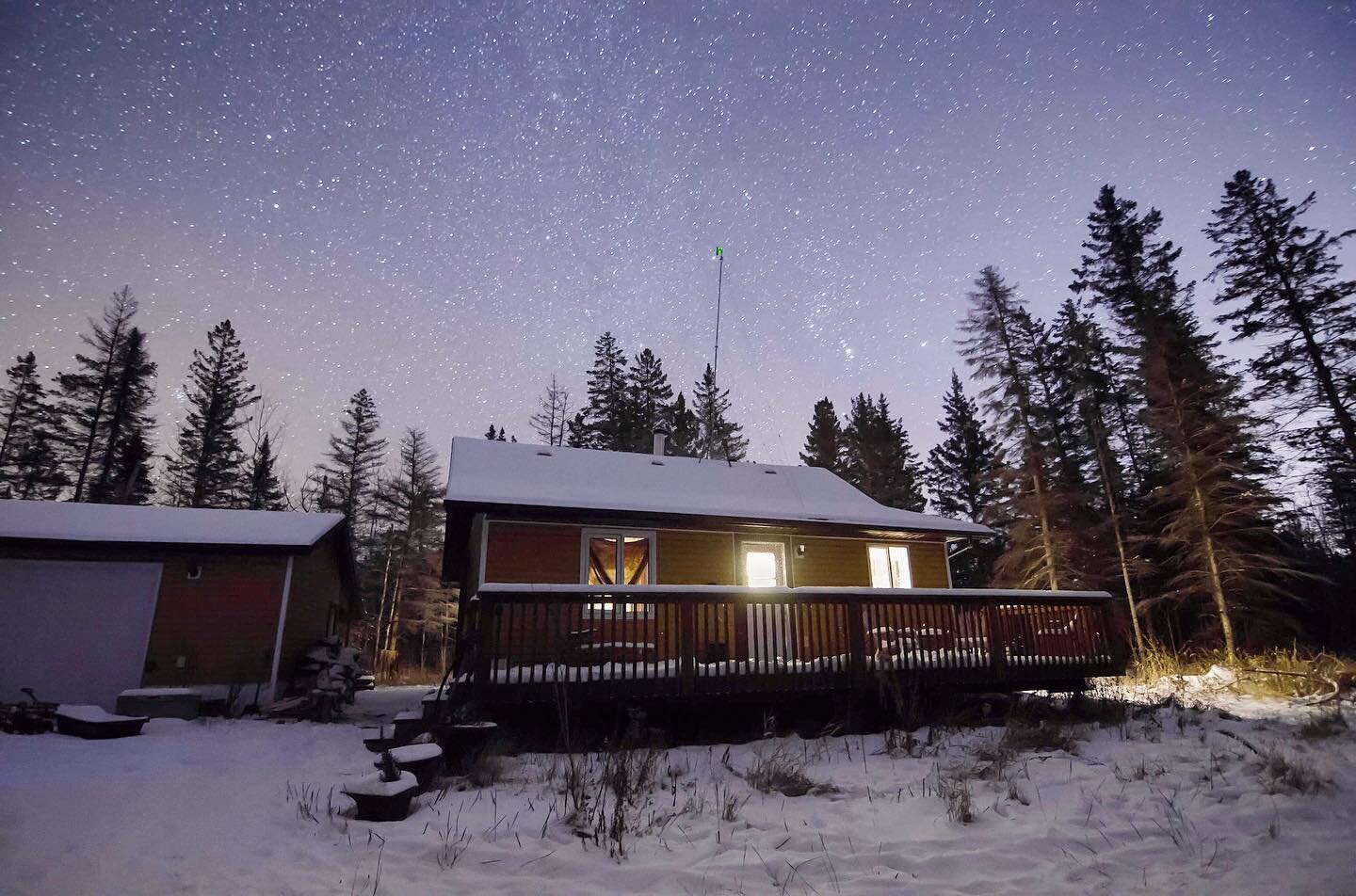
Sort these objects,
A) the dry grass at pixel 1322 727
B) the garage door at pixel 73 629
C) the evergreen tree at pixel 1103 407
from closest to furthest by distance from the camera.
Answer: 1. the dry grass at pixel 1322 727
2. the garage door at pixel 73 629
3. the evergreen tree at pixel 1103 407

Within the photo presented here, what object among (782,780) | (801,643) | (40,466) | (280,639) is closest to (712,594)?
(801,643)

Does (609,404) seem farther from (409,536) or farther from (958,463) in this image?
(958,463)

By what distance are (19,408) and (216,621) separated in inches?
1155

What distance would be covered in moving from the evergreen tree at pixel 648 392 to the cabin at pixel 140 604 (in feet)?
84.4

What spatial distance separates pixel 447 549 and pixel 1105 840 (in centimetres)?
1551

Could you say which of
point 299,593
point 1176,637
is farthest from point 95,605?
point 1176,637

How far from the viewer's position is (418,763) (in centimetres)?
520

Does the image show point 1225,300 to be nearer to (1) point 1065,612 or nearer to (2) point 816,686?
(1) point 1065,612

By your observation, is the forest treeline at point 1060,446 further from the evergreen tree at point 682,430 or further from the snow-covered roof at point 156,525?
the snow-covered roof at point 156,525

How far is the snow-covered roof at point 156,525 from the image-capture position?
38.0 ft

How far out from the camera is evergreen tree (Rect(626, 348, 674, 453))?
38.0 metres

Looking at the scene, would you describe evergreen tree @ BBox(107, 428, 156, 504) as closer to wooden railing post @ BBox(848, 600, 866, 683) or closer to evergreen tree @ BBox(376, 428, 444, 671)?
evergreen tree @ BBox(376, 428, 444, 671)

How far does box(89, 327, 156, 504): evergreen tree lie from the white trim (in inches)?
839

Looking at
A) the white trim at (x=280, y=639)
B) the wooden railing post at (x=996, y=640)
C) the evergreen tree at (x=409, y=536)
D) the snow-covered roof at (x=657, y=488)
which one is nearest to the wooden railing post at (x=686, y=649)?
the wooden railing post at (x=996, y=640)
